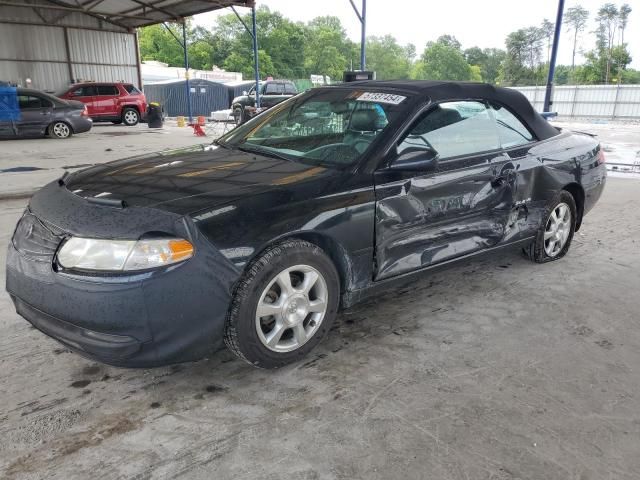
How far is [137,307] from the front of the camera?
7.01 ft

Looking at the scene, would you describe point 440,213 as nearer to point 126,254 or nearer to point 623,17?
point 126,254

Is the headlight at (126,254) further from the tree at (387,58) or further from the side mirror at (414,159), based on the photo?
the tree at (387,58)

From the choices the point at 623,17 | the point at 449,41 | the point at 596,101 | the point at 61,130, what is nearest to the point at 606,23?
the point at 623,17

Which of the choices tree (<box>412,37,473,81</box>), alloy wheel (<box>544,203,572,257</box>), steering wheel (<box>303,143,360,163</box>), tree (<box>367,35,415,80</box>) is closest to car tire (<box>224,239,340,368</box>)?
steering wheel (<box>303,143,360,163</box>)

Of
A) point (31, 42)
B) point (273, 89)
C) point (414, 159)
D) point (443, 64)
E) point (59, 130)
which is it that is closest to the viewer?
point (414, 159)

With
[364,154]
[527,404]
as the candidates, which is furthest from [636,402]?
[364,154]

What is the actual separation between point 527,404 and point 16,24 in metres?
25.2

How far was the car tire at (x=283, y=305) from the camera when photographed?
243cm

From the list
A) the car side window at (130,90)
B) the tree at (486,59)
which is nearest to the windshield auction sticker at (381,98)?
the car side window at (130,90)

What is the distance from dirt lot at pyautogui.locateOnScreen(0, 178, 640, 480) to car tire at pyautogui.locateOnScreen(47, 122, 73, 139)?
43.6 ft

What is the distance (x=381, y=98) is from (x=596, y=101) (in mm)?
30029

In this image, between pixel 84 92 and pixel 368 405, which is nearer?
pixel 368 405

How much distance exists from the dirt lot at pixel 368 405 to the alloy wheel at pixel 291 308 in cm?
18

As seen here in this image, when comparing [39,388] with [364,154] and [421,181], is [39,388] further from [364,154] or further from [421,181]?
[421,181]
